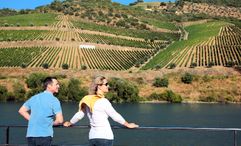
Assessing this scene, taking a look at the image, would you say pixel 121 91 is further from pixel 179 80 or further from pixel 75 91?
pixel 179 80

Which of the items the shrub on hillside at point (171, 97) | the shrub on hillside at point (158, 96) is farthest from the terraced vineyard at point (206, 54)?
the shrub on hillside at point (158, 96)

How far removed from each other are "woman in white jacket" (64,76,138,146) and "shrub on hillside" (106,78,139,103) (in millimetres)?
88917

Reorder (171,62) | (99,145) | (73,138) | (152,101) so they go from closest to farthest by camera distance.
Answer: (99,145) < (73,138) < (152,101) < (171,62)

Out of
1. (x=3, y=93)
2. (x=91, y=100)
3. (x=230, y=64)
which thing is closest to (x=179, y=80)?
(x=230, y=64)

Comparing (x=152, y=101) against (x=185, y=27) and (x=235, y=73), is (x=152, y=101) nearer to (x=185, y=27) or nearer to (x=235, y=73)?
(x=235, y=73)

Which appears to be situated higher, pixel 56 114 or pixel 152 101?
pixel 56 114

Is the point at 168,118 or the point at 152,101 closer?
the point at 168,118

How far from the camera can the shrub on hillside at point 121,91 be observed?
325 feet

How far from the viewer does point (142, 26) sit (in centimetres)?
18238

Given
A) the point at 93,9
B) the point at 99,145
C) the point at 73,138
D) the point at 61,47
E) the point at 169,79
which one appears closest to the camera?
the point at 99,145

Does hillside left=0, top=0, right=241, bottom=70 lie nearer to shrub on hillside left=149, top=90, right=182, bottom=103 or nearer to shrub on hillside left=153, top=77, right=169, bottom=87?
shrub on hillside left=153, top=77, right=169, bottom=87

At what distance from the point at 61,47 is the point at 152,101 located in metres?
37.5

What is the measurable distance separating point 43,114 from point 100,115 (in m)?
1.06

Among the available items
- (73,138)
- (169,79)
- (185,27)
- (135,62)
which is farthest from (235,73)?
(185,27)
